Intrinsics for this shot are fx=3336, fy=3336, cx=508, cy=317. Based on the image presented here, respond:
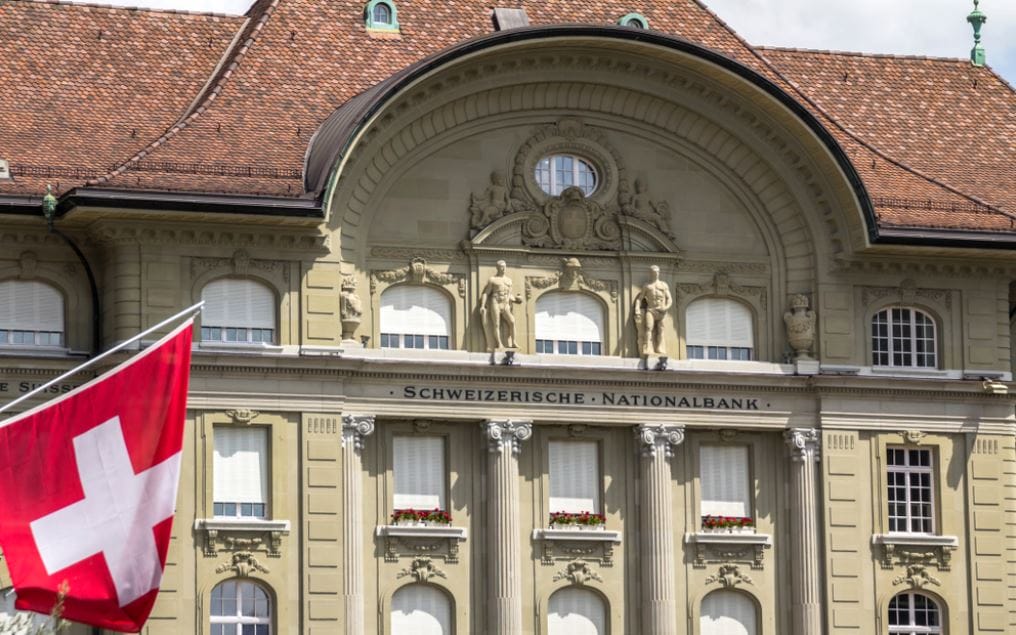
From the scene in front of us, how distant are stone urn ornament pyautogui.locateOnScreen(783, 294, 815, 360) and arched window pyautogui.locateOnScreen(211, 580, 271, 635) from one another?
12.6m

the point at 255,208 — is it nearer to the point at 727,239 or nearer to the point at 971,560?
the point at 727,239

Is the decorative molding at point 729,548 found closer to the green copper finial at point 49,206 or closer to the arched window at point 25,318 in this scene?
the arched window at point 25,318

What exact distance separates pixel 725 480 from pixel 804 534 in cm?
200

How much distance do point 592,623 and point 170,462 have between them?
15983 millimetres

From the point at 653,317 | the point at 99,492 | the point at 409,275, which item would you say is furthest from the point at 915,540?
the point at 99,492

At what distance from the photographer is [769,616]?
228 ft

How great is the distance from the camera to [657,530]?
6888cm

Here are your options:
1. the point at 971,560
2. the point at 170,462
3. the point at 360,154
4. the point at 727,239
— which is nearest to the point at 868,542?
the point at 971,560

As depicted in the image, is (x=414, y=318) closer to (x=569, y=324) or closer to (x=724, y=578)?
(x=569, y=324)

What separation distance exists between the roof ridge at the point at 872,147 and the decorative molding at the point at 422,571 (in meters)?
14.1

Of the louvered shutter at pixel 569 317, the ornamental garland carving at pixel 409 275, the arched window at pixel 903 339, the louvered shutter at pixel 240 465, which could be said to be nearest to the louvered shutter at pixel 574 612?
the louvered shutter at pixel 569 317

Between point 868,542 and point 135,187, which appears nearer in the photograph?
point 135,187

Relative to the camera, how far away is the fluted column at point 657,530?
225 feet

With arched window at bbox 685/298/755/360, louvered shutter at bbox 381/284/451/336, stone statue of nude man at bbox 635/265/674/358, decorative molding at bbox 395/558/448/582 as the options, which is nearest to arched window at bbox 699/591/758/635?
arched window at bbox 685/298/755/360
